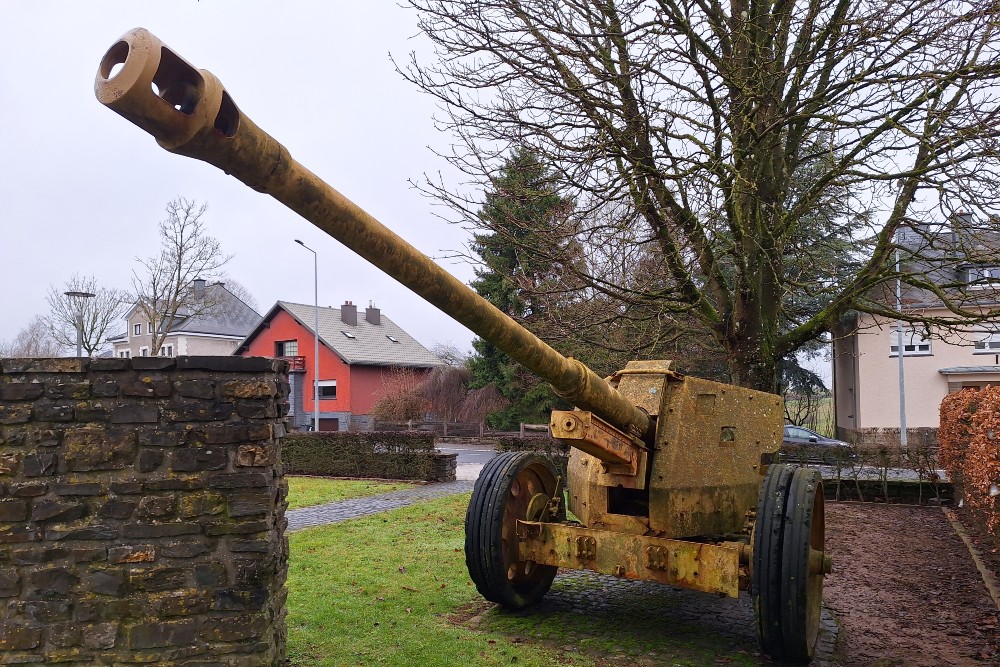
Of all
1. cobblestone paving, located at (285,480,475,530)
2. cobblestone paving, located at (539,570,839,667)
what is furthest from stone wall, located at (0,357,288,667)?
cobblestone paving, located at (285,480,475,530)

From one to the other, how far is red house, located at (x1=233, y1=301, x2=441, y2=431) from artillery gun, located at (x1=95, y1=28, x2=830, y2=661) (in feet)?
93.3

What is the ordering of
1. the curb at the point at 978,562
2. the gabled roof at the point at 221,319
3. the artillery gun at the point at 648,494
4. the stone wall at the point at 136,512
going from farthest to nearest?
1. the gabled roof at the point at 221,319
2. the curb at the point at 978,562
3. the artillery gun at the point at 648,494
4. the stone wall at the point at 136,512

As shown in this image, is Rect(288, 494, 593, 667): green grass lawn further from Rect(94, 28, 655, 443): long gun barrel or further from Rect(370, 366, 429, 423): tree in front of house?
Rect(370, 366, 429, 423): tree in front of house

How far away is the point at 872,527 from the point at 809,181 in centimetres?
493

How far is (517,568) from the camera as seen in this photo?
5.98m

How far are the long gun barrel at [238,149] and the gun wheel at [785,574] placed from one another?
2.42 m

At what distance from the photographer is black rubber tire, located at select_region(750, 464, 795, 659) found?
4.57 meters

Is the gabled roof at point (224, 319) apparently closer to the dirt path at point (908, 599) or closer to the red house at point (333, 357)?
the red house at point (333, 357)

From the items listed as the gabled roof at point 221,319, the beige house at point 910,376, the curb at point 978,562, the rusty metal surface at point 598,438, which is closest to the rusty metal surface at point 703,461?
the rusty metal surface at point 598,438

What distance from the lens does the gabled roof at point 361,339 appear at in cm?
3622

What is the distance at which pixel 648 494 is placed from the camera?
5.41 metres

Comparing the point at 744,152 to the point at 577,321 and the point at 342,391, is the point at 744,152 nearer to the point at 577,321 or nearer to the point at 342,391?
the point at 577,321

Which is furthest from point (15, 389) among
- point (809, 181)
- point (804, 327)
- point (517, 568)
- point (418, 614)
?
point (809, 181)

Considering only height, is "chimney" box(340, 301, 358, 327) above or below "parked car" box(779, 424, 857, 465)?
above
